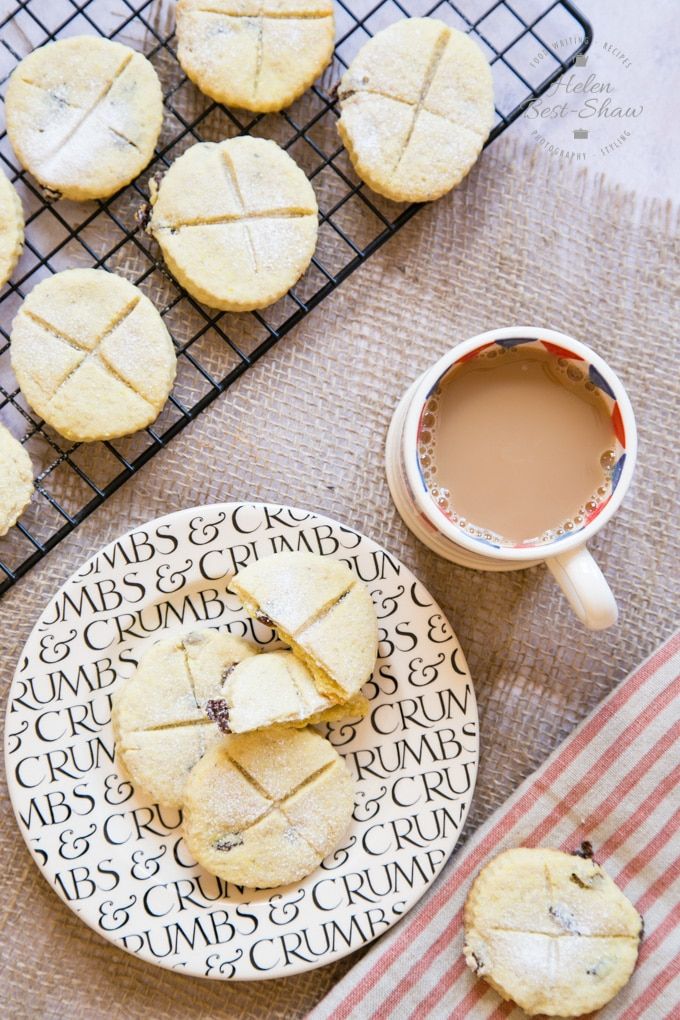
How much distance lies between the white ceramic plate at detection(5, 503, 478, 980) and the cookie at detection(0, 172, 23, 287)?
57 cm

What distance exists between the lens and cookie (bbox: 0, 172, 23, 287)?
Result: 1832 millimetres

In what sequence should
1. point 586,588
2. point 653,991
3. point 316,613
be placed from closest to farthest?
point 586,588, point 316,613, point 653,991

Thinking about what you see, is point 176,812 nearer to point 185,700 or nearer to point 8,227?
point 185,700

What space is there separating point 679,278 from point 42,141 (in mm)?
1319

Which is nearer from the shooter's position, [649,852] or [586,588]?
[586,588]

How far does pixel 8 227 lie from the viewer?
1.84 meters

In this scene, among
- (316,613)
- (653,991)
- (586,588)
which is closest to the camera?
(586,588)

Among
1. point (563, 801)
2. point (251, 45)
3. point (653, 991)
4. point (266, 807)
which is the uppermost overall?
point (251, 45)

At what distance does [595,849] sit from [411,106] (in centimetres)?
153

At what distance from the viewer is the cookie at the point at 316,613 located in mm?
1786

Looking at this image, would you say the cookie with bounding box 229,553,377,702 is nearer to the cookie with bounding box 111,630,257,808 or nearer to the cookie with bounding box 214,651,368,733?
the cookie with bounding box 214,651,368,733

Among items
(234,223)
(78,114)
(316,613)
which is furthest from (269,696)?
(78,114)

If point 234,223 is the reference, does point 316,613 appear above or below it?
below

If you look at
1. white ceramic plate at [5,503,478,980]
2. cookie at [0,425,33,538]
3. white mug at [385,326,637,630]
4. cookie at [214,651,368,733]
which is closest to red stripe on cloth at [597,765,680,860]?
white ceramic plate at [5,503,478,980]
